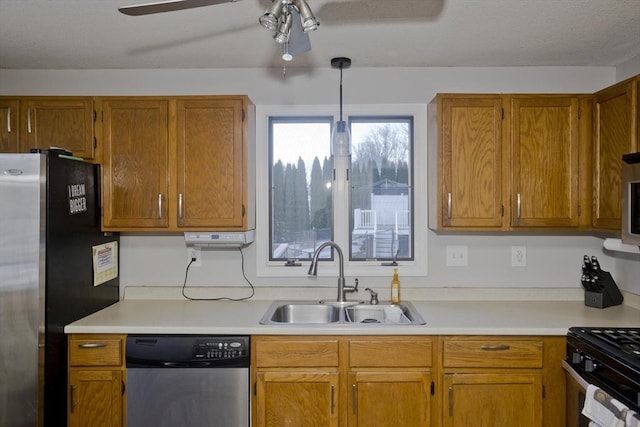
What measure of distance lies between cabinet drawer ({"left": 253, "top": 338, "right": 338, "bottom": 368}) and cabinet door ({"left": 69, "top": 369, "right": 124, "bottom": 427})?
725 mm

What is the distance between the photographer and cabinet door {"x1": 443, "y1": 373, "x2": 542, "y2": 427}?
204 centimetres

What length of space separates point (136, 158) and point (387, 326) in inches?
66.3

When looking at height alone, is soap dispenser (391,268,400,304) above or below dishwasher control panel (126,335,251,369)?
above

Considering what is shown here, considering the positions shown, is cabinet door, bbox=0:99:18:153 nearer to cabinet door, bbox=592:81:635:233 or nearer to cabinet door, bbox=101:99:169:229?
cabinet door, bbox=101:99:169:229

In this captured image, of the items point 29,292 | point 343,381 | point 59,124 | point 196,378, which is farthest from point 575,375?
point 59,124

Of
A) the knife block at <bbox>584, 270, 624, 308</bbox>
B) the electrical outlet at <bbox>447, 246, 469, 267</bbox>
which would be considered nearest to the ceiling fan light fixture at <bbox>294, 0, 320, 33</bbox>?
the electrical outlet at <bbox>447, 246, 469, 267</bbox>

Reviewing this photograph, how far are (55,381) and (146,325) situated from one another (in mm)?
494

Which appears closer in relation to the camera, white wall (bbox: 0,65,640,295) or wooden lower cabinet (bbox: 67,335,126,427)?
wooden lower cabinet (bbox: 67,335,126,427)

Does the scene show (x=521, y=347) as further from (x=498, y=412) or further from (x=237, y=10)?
(x=237, y=10)

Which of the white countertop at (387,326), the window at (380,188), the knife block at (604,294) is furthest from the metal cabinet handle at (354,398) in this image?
the knife block at (604,294)

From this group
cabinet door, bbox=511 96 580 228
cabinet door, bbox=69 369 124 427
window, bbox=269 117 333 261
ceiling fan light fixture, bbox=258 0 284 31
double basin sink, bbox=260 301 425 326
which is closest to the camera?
ceiling fan light fixture, bbox=258 0 284 31

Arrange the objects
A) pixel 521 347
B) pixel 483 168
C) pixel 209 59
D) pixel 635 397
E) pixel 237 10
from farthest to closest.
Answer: pixel 209 59 → pixel 483 168 → pixel 521 347 → pixel 237 10 → pixel 635 397

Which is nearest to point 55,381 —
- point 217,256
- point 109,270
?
point 109,270

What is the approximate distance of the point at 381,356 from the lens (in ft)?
6.77
